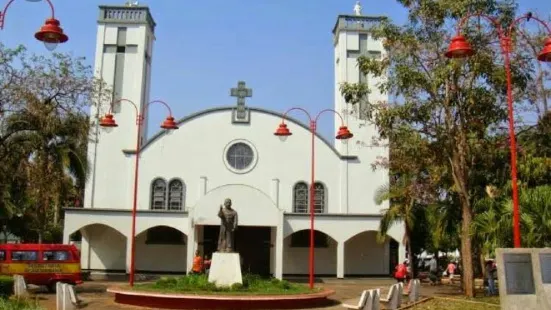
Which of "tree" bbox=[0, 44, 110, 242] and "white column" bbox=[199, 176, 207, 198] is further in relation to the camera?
"white column" bbox=[199, 176, 207, 198]

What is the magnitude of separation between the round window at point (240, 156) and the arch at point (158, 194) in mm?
3472

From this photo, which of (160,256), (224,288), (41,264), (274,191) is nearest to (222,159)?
(274,191)

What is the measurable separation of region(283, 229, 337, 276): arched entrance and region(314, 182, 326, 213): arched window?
118cm

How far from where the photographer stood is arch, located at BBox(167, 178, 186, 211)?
1216 inches

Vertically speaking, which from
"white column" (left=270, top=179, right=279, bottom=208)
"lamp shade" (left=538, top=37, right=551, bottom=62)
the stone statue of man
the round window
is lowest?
the stone statue of man

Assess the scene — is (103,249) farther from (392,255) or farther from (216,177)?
(392,255)

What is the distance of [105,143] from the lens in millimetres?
31312

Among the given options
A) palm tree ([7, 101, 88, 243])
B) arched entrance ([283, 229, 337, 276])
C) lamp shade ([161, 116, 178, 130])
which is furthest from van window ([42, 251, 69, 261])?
arched entrance ([283, 229, 337, 276])

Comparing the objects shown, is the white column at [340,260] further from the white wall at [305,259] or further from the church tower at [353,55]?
the church tower at [353,55]

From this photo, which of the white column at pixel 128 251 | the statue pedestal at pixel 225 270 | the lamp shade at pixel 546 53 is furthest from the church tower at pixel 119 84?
the lamp shade at pixel 546 53

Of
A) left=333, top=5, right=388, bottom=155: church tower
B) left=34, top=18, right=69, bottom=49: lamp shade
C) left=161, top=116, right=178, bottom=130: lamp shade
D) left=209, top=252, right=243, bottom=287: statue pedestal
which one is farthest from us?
Answer: left=333, top=5, right=388, bottom=155: church tower

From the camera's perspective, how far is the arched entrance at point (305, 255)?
31.2m

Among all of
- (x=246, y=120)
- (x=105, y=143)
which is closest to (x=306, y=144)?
(x=246, y=120)

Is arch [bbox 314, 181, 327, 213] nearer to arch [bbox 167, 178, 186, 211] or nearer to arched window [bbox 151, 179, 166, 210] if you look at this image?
arch [bbox 167, 178, 186, 211]
